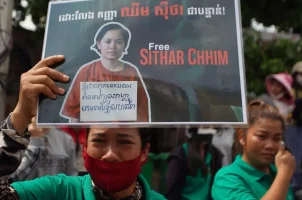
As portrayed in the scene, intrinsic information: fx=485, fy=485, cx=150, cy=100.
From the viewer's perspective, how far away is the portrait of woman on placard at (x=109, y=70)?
68.8 inches

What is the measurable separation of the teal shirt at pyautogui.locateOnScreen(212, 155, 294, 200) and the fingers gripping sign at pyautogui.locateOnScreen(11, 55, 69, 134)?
3.51 feet

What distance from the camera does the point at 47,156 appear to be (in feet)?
11.7

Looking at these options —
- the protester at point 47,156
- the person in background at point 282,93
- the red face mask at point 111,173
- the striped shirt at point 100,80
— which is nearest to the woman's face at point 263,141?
the red face mask at point 111,173

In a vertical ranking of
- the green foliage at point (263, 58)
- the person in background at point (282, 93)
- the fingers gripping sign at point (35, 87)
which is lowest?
the fingers gripping sign at point (35, 87)

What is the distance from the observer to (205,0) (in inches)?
72.1

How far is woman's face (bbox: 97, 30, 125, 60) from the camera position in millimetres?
1803

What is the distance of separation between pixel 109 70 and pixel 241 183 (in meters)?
1.02

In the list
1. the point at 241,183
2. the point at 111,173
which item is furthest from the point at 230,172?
the point at 111,173

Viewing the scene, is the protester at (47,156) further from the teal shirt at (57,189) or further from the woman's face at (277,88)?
the woman's face at (277,88)

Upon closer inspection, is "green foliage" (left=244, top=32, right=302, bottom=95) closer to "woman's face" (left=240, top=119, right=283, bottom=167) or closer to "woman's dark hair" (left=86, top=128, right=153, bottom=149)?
"woman's face" (left=240, top=119, right=283, bottom=167)

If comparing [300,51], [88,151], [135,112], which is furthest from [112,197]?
[300,51]

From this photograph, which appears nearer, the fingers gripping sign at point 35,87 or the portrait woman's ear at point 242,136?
the fingers gripping sign at point 35,87

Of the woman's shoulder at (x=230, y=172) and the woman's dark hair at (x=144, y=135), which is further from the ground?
the woman's dark hair at (x=144, y=135)

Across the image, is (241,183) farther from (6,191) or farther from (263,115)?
(6,191)
